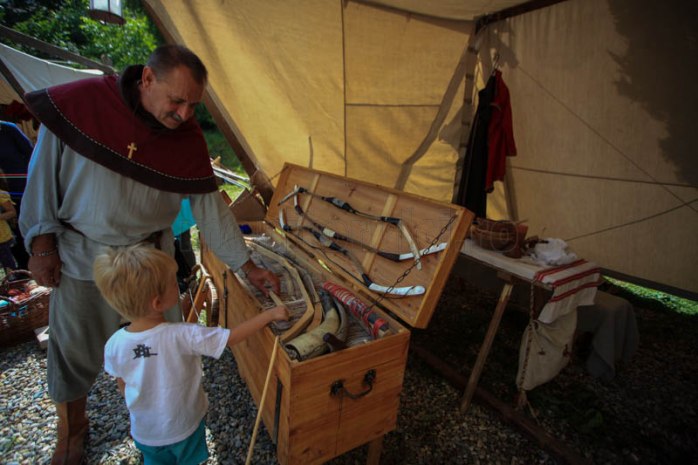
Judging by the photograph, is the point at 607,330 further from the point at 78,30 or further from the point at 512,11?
the point at 78,30

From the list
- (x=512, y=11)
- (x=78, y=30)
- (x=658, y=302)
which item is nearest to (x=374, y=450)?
(x=512, y=11)

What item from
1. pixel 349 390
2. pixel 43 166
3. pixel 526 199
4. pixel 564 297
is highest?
pixel 43 166

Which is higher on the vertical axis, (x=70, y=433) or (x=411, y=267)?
(x=411, y=267)

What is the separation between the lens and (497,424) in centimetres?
247

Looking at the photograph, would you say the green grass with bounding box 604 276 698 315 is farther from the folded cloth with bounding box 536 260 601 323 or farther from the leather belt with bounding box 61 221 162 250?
the leather belt with bounding box 61 221 162 250

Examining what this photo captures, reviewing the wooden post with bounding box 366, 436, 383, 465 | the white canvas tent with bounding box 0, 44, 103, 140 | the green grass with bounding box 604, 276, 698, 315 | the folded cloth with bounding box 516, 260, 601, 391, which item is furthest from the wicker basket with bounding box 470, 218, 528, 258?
the white canvas tent with bounding box 0, 44, 103, 140

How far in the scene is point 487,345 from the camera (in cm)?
250

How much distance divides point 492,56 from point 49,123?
435 cm

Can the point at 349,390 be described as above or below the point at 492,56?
below

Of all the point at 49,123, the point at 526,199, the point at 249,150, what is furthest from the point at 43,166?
the point at 526,199

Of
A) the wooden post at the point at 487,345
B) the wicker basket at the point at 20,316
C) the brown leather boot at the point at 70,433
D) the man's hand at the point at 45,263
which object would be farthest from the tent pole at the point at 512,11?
the wicker basket at the point at 20,316

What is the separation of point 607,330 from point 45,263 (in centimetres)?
418

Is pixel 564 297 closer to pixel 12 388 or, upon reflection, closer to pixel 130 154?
pixel 130 154

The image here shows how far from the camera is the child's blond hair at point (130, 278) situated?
1186mm
